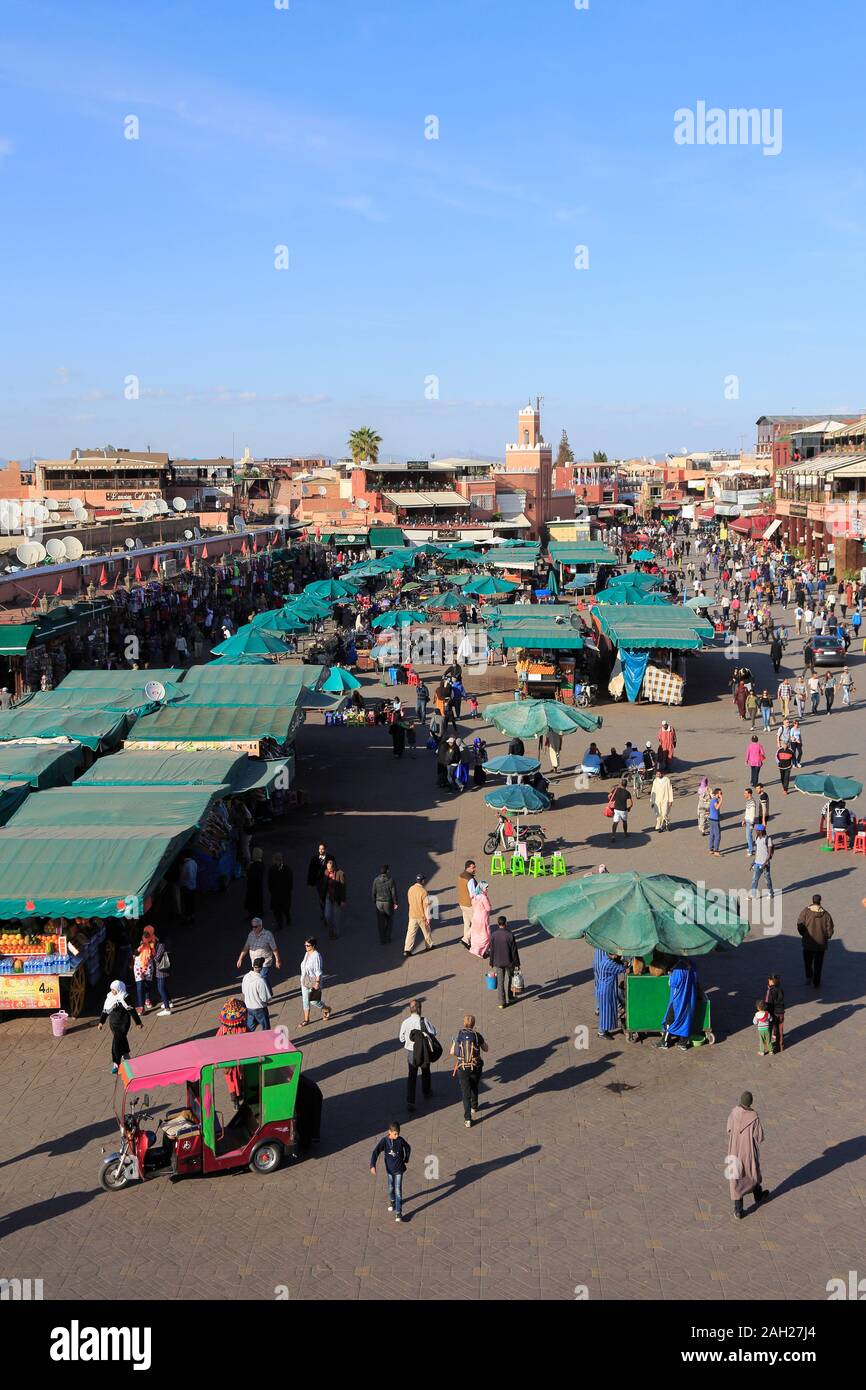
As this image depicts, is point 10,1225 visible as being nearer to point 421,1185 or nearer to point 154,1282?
point 154,1282

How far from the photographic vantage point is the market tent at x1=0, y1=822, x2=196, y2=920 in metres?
12.2

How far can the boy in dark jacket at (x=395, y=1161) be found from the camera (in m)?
8.62

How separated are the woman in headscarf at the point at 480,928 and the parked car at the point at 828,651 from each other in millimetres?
22034

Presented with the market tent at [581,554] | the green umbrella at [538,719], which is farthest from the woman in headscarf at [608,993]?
the market tent at [581,554]

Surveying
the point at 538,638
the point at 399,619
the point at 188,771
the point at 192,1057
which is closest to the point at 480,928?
the point at 192,1057

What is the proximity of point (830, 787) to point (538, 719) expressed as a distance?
200 inches

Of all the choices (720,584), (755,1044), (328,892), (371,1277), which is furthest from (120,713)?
(720,584)

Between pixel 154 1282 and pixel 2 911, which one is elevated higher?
pixel 2 911

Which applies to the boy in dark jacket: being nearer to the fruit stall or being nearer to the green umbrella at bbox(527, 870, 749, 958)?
the green umbrella at bbox(527, 870, 749, 958)

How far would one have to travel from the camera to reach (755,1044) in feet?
37.8

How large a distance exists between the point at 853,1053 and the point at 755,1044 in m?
0.88

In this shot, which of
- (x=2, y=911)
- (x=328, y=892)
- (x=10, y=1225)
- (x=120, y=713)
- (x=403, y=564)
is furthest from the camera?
(x=403, y=564)

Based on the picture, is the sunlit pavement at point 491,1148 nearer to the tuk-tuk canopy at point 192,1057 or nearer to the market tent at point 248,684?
the tuk-tuk canopy at point 192,1057

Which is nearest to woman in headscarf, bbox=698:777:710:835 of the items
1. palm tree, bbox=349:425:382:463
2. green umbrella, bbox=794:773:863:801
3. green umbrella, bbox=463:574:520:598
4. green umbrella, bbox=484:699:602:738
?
green umbrella, bbox=794:773:863:801
